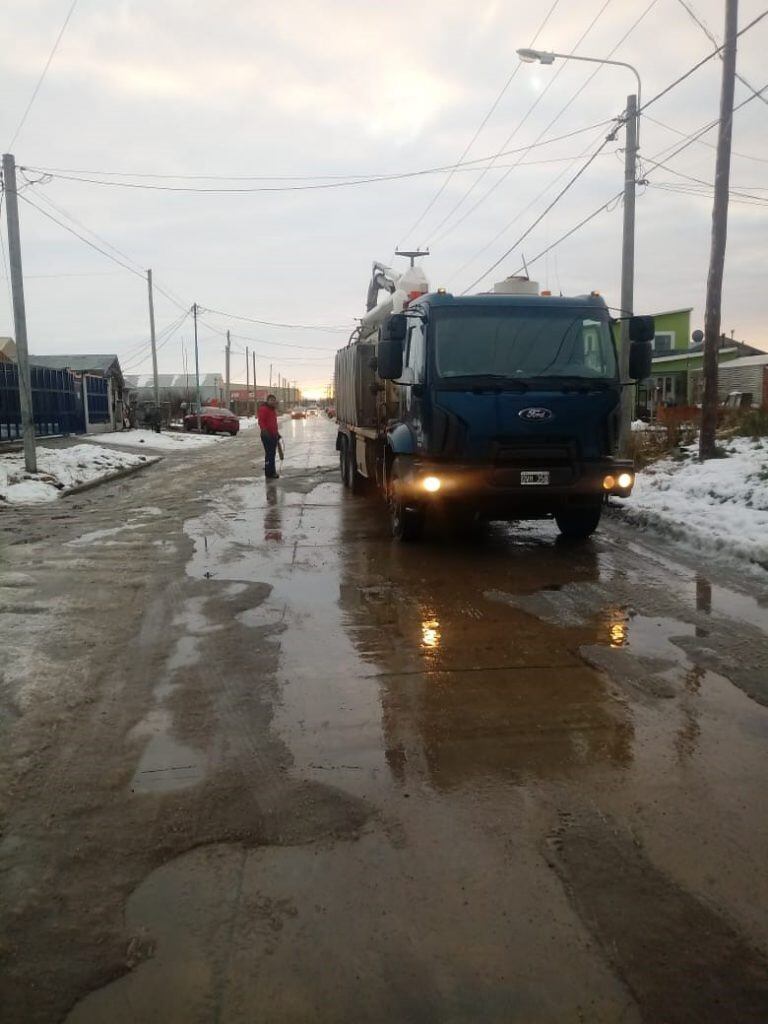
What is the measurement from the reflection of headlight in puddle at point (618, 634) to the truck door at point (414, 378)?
3.16 m

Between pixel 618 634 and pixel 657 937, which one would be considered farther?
pixel 618 634

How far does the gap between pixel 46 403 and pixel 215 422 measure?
16.8m

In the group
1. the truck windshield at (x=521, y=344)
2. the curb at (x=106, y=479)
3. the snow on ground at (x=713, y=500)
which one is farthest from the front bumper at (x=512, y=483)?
the curb at (x=106, y=479)

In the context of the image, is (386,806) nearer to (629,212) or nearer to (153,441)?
(629,212)

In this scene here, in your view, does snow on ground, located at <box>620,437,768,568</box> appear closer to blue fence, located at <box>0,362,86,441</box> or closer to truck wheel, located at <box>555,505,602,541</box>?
truck wheel, located at <box>555,505,602,541</box>

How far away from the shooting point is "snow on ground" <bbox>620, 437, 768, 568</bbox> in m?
8.62

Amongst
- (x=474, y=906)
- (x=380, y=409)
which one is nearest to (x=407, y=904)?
(x=474, y=906)

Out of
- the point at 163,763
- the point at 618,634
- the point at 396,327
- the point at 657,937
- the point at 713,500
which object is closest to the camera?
the point at 657,937

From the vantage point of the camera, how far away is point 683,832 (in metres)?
3.03

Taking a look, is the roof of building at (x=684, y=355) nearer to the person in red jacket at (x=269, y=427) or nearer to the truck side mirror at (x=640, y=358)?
the person in red jacket at (x=269, y=427)

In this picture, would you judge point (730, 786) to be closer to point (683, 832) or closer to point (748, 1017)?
point (683, 832)

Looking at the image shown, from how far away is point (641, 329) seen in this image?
8133 millimetres

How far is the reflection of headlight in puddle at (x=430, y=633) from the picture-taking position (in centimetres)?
545

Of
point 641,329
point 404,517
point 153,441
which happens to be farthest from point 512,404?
point 153,441
